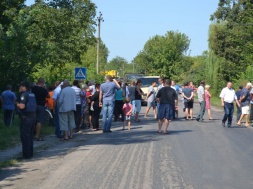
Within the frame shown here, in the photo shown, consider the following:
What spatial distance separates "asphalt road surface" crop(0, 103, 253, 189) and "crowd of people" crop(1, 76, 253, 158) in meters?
0.85

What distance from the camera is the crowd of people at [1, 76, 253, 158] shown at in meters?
12.3

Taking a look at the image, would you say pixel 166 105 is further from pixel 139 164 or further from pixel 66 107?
pixel 139 164

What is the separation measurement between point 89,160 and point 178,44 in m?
87.7

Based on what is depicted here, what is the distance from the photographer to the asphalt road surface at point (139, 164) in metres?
8.94

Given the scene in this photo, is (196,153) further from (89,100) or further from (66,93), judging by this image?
(89,100)

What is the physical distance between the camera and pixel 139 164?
35.4 ft

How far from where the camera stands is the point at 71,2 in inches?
1303

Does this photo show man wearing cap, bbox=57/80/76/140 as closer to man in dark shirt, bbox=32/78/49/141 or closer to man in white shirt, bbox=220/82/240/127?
man in dark shirt, bbox=32/78/49/141

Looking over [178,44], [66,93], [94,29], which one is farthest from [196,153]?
[178,44]

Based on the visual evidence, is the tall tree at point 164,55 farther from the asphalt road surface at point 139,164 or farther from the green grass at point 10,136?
the asphalt road surface at point 139,164

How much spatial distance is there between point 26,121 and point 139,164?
9.63 feet

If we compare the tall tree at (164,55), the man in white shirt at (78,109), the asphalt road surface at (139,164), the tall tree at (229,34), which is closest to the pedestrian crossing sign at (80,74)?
the man in white shirt at (78,109)

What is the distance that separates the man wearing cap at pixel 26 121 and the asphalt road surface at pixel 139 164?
0.42 m

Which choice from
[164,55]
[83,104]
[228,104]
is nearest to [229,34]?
[164,55]
